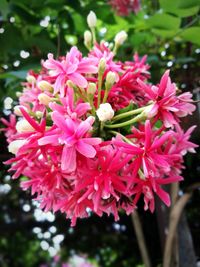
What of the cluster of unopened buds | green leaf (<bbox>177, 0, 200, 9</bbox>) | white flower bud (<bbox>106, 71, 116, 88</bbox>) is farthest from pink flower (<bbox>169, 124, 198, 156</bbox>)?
green leaf (<bbox>177, 0, 200, 9</bbox>)

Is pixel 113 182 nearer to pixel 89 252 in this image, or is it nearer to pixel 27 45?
pixel 27 45

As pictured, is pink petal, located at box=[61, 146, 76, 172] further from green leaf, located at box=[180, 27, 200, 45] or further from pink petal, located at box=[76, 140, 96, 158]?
green leaf, located at box=[180, 27, 200, 45]

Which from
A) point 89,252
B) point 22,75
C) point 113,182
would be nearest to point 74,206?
point 113,182

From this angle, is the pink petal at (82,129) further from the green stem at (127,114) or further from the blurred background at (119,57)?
the blurred background at (119,57)

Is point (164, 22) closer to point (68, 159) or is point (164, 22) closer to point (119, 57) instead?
point (119, 57)

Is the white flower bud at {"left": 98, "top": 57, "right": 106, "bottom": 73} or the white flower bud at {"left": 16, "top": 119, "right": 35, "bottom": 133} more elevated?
the white flower bud at {"left": 98, "top": 57, "right": 106, "bottom": 73}

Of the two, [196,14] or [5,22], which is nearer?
[196,14]

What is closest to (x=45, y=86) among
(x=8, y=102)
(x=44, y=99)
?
(x=44, y=99)
